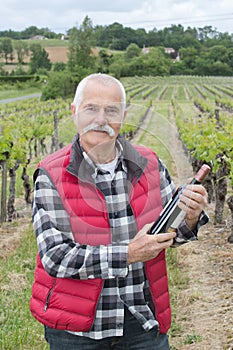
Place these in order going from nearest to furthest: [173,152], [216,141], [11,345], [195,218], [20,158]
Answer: [195,218]
[173,152]
[11,345]
[216,141]
[20,158]

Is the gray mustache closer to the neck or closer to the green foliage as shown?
the neck

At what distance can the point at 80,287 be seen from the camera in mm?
1930

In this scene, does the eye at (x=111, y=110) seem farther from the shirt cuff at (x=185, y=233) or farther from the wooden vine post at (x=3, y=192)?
→ the wooden vine post at (x=3, y=192)

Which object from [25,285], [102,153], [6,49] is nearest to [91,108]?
[102,153]

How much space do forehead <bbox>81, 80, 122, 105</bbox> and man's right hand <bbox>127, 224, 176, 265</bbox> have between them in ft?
1.68

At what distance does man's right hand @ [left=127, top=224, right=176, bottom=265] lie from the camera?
5.92ft

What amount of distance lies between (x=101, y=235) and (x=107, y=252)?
0.10m

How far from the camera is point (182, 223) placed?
2.00 metres

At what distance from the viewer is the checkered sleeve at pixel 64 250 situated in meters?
1.84

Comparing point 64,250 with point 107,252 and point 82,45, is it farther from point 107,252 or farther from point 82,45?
point 82,45

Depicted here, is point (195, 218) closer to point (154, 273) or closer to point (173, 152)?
point (154, 273)

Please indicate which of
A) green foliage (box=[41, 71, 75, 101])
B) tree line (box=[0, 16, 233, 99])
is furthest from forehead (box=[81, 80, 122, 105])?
green foliage (box=[41, 71, 75, 101])

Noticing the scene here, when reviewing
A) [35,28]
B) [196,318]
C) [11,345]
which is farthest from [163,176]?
[35,28]

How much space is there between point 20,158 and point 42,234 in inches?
304
